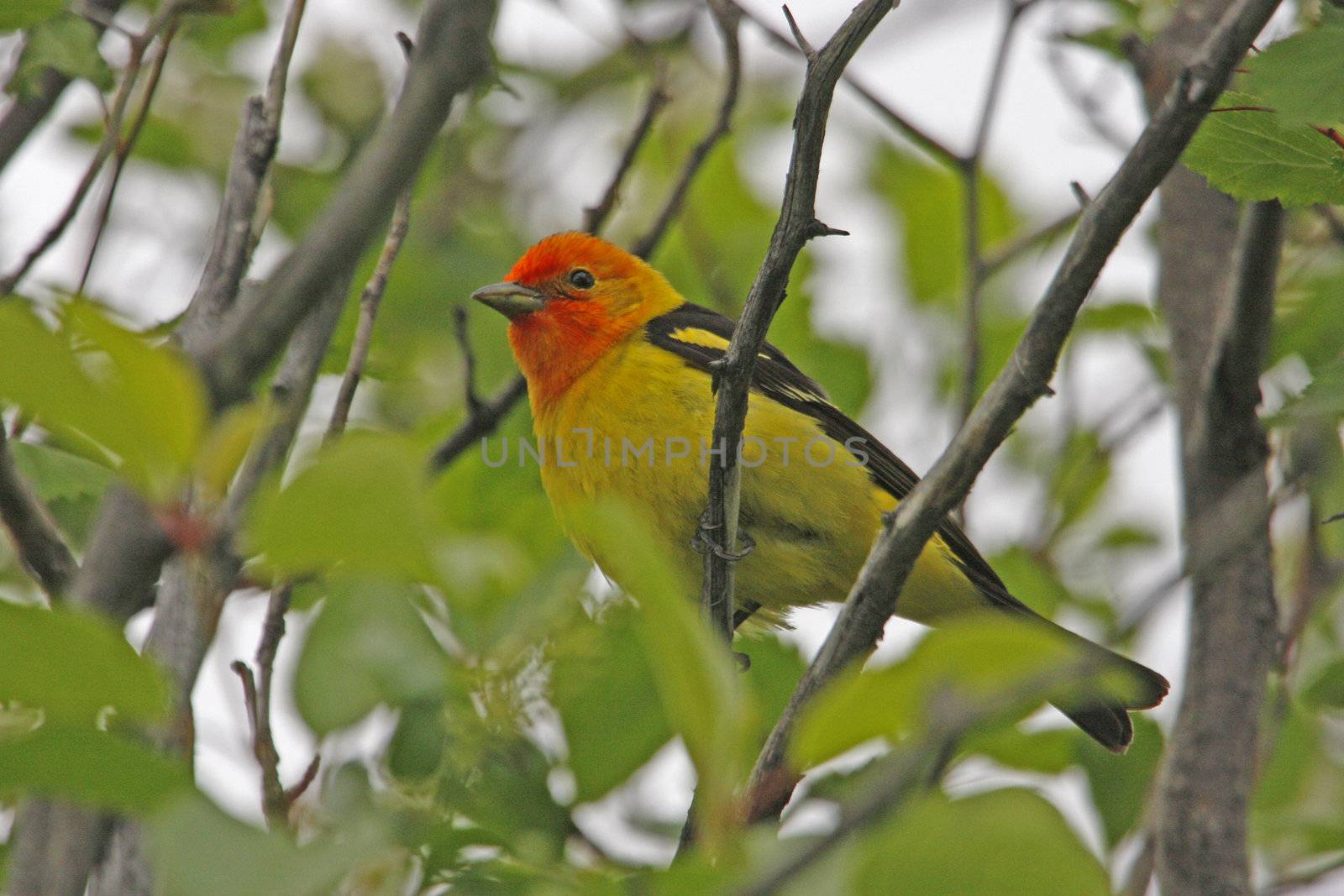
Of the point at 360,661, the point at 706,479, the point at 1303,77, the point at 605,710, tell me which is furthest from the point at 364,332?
the point at 1303,77

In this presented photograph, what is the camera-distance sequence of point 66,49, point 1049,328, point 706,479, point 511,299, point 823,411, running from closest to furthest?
point 1049,328, point 66,49, point 706,479, point 823,411, point 511,299

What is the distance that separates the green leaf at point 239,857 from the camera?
121 centimetres

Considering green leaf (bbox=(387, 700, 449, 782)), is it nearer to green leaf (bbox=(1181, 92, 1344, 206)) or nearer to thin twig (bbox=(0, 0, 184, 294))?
→ thin twig (bbox=(0, 0, 184, 294))

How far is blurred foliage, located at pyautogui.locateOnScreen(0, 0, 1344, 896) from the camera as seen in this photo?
124 cm

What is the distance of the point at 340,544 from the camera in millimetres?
1267

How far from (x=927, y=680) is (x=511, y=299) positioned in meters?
4.40

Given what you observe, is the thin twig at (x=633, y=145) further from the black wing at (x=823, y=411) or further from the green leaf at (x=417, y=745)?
the green leaf at (x=417, y=745)

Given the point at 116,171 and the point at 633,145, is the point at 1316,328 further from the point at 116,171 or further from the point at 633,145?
the point at 116,171

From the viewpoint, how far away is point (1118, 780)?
4246 mm

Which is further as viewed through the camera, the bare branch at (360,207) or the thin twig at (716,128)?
the thin twig at (716,128)

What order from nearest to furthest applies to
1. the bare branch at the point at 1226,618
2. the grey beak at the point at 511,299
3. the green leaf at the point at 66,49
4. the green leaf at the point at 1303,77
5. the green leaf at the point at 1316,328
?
the green leaf at the point at 1303,77 → the green leaf at the point at 66,49 → the bare branch at the point at 1226,618 → the green leaf at the point at 1316,328 → the grey beak at the point at 511,299

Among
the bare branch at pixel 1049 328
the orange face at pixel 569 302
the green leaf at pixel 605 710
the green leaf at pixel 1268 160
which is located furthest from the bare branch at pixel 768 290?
the orange face at pixel 569 302

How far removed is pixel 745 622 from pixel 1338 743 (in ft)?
10.1

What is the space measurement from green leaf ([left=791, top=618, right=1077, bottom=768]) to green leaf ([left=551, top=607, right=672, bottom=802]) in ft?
7.22
